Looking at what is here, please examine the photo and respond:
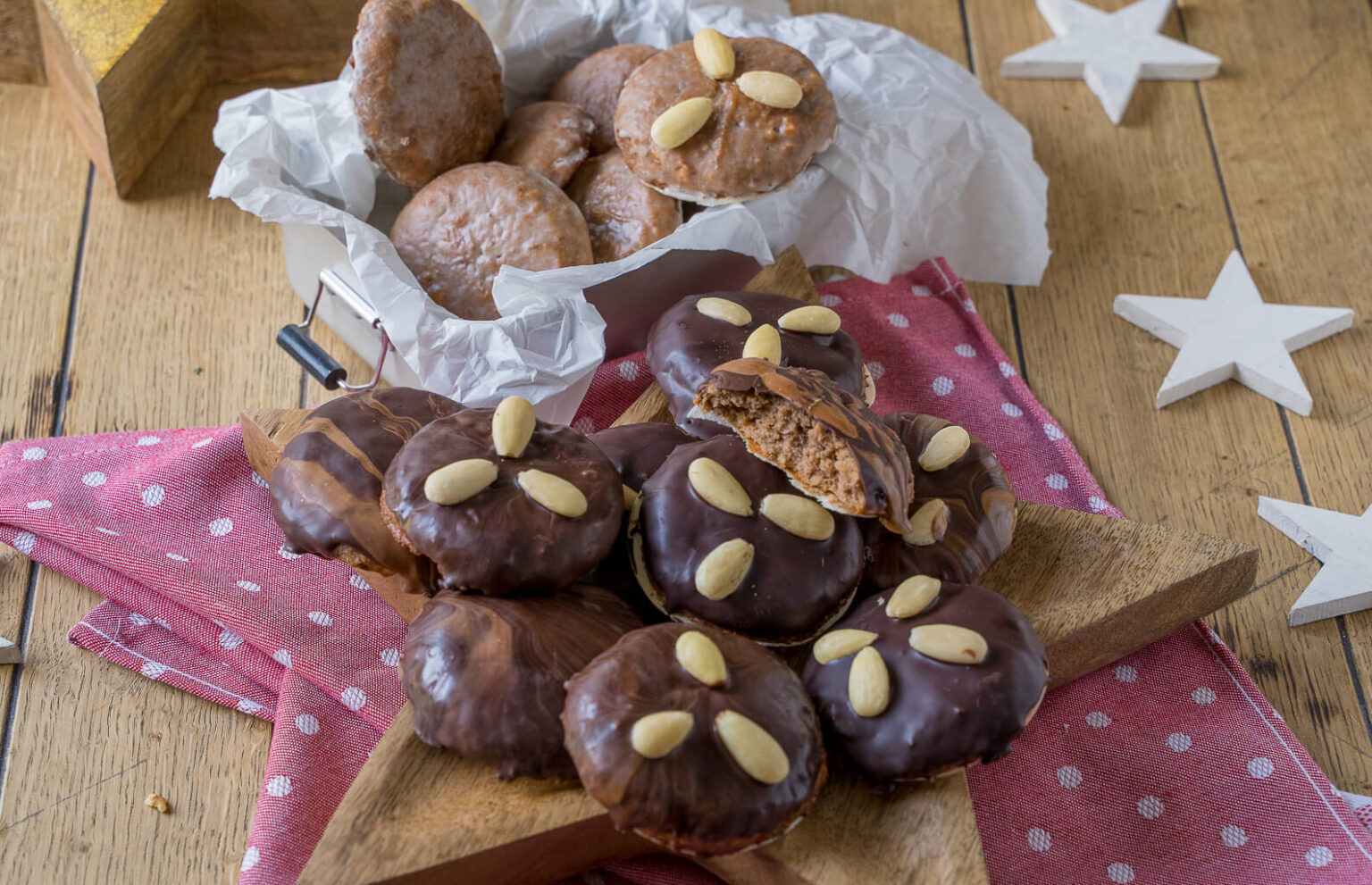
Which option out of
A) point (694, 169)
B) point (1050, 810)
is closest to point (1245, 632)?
point (1050, 810)

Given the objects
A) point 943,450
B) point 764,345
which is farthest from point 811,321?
point 943,450

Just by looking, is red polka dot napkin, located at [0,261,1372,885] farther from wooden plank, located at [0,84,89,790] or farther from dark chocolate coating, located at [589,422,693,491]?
dark chocolate coating, located at [589,422,693,491]

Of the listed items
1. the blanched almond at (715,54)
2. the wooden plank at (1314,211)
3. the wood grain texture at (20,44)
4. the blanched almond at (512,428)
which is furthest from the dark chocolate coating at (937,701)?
the wood grain texture at (20,44)

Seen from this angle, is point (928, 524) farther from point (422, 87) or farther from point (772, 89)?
point (422, 87)

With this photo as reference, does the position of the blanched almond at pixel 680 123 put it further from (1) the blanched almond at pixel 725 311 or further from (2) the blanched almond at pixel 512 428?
(2) the blanched almond at pixel 512 428

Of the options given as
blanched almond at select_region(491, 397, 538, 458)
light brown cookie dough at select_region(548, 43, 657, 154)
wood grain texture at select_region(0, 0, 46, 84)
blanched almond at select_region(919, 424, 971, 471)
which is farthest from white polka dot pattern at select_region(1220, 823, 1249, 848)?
wood grain texture at select_region(0, 0, 46, 84)

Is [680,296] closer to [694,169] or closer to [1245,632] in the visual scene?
[694,169]
